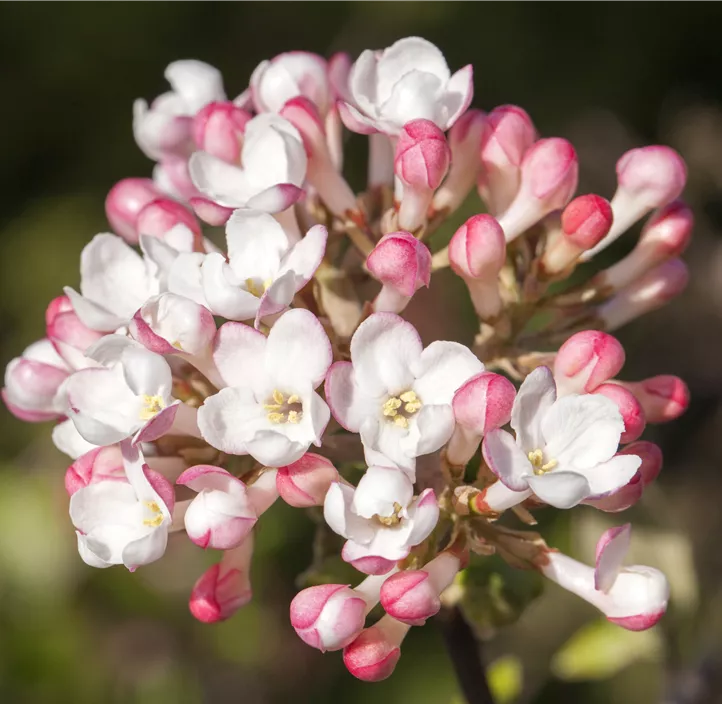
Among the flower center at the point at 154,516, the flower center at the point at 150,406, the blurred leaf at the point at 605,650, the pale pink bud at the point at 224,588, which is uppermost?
the flower center at the point at 150,406

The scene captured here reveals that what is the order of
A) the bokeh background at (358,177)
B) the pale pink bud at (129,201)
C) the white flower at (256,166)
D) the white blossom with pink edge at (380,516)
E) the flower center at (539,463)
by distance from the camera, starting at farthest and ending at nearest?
the bokeh background at (358,177)
the pale pink bud at (129,201)
the white flower at (256,166)
the flower center at (539,463)
the white blossom with pink edge at (380,516)

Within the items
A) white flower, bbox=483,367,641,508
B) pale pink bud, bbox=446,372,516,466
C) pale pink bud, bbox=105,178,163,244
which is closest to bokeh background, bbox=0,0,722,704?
white flower, bbox=483,367,641,508

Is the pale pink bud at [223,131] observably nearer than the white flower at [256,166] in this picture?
No

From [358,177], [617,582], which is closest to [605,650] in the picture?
[617,582]

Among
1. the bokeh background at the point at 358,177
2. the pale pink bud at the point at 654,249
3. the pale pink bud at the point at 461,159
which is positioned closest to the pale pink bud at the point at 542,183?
the pale pink bud at the point at 461,159

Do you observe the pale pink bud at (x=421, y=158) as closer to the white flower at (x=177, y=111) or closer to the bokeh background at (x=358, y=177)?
the white flower at (x=177, y=111)

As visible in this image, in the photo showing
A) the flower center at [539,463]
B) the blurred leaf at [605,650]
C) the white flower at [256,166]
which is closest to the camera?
the flower center at [539,463]

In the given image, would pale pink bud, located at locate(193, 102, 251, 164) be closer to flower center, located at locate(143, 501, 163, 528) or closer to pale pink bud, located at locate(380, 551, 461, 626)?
flower center, located at locate(143, 501, 163, 528)
